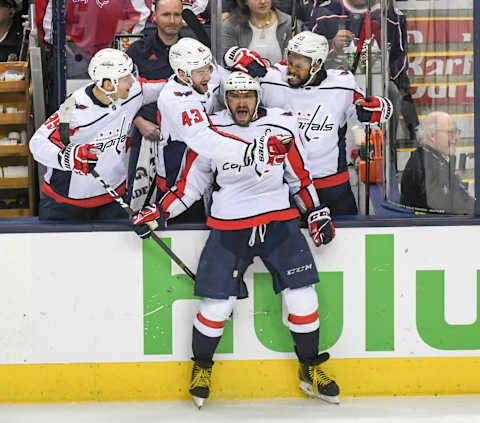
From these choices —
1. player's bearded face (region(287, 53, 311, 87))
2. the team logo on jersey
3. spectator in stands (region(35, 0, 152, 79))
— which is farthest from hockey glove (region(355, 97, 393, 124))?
spectator in stands (region(35, 0, 152, 79))

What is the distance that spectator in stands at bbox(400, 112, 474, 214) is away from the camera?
13.6ft

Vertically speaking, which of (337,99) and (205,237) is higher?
(337,99)

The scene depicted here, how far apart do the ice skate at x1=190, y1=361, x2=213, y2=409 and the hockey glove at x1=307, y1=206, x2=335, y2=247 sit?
0.67 m

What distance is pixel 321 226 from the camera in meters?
3.93

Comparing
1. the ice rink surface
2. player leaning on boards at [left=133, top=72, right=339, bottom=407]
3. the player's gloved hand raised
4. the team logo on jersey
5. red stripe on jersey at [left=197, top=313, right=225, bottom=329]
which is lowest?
the ice rink surface

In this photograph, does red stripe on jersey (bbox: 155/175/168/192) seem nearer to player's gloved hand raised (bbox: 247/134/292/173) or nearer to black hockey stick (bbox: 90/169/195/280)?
black hockey stick (bbox: 90/169/195/280)

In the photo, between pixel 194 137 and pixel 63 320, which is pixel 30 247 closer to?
pixel 63 320

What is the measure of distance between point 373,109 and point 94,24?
6.15ft

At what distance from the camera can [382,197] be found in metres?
4.45

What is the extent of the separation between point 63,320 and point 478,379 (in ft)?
5.81

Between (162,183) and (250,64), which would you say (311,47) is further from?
(162,183)

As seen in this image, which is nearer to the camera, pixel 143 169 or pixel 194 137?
pixel 194 137

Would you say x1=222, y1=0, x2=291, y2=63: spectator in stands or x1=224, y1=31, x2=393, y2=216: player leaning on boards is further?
x1=222, y1=0, x2=291, y2=63: spectator in stands

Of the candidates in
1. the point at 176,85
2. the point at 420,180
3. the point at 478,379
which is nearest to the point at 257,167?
the point at 176,85
